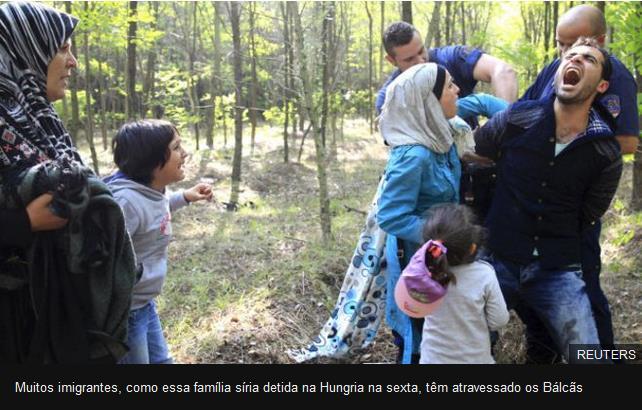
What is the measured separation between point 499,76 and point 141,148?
214 centimetres

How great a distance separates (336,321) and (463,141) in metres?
1.36

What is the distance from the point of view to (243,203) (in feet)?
33.3

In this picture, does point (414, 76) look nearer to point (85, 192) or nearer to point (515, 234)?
point (515, 234)

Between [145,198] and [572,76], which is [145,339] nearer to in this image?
[145,198]

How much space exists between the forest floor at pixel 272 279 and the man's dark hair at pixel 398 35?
2.16 meters

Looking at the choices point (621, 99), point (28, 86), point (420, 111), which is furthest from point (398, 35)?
point (28, 86)

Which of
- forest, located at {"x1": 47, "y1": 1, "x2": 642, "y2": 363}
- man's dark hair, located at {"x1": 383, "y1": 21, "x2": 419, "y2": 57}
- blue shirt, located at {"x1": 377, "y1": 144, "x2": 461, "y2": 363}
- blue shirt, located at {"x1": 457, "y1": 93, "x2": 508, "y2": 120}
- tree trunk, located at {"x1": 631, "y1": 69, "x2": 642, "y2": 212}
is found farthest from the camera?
tree trunk, located at {"x1": 631, "y1": 69, "x2": 642, "y2": 212}

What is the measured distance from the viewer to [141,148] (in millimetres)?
2299

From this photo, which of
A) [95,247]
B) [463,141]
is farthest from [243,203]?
[95,247]

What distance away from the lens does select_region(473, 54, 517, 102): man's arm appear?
3102mm

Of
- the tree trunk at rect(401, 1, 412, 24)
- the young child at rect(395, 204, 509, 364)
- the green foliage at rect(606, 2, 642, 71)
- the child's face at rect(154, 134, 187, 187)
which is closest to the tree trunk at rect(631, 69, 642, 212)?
the green foliage at rect(606, 2, 642, 71)

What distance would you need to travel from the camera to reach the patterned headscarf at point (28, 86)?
1.67 metres

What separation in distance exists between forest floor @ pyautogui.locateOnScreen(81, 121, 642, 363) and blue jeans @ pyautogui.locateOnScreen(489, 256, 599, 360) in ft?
3.05

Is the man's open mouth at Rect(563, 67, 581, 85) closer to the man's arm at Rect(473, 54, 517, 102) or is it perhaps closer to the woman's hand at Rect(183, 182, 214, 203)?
the man's arm at Rect(473, 54, 517, 102)
